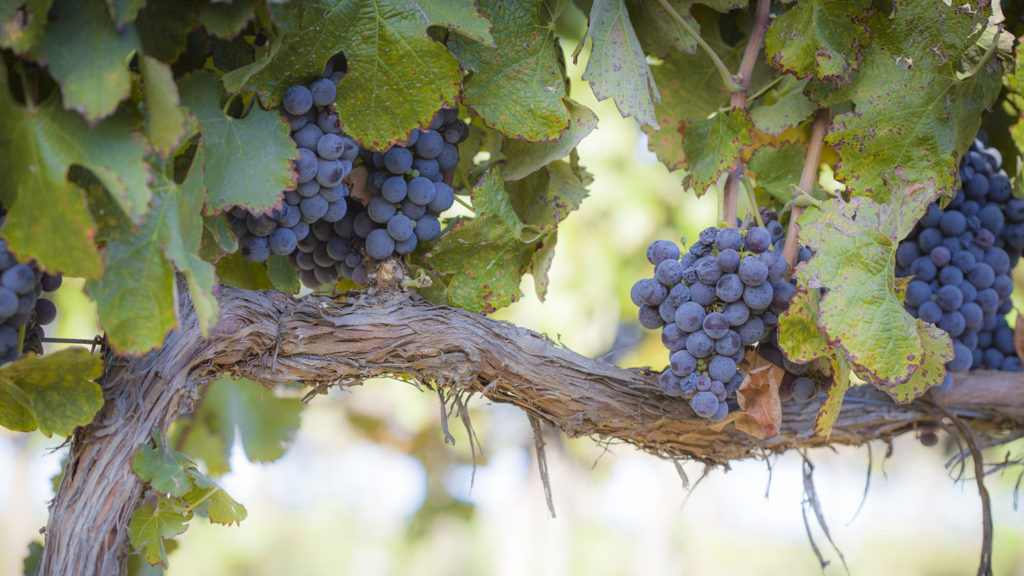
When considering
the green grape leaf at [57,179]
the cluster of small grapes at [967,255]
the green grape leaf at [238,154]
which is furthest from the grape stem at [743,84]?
the green grape leaf at [57,179]

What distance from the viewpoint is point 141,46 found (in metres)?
0.52

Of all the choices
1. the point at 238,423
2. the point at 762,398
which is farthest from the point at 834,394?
the point at 238,423

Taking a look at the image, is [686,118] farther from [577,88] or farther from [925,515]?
[925,515]

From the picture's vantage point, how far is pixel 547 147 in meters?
0.76

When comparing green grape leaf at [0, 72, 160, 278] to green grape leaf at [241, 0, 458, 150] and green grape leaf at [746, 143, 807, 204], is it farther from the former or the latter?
green grape leaf at [746, 143, 807, 204]

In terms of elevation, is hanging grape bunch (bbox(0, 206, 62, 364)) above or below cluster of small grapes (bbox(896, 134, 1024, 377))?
below

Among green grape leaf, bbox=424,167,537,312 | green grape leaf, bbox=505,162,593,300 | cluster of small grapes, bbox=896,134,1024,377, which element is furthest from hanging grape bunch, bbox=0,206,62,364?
cluster of small grapes, bbox=896,134,1024,377

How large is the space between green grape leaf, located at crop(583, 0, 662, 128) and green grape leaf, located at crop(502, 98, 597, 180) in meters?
0.03

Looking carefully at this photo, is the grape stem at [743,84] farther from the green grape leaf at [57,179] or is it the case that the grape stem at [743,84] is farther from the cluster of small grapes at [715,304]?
the green grape leaf at [57,179]

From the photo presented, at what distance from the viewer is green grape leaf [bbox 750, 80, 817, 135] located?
80cm

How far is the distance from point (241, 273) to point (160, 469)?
10.2 inches

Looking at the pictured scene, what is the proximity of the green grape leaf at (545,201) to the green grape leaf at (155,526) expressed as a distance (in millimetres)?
421

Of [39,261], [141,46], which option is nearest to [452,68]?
[141,46]

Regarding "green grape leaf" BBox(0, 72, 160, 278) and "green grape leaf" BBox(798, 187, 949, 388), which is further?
"green grape leaf" BBox(798, 187, 949, 388)
